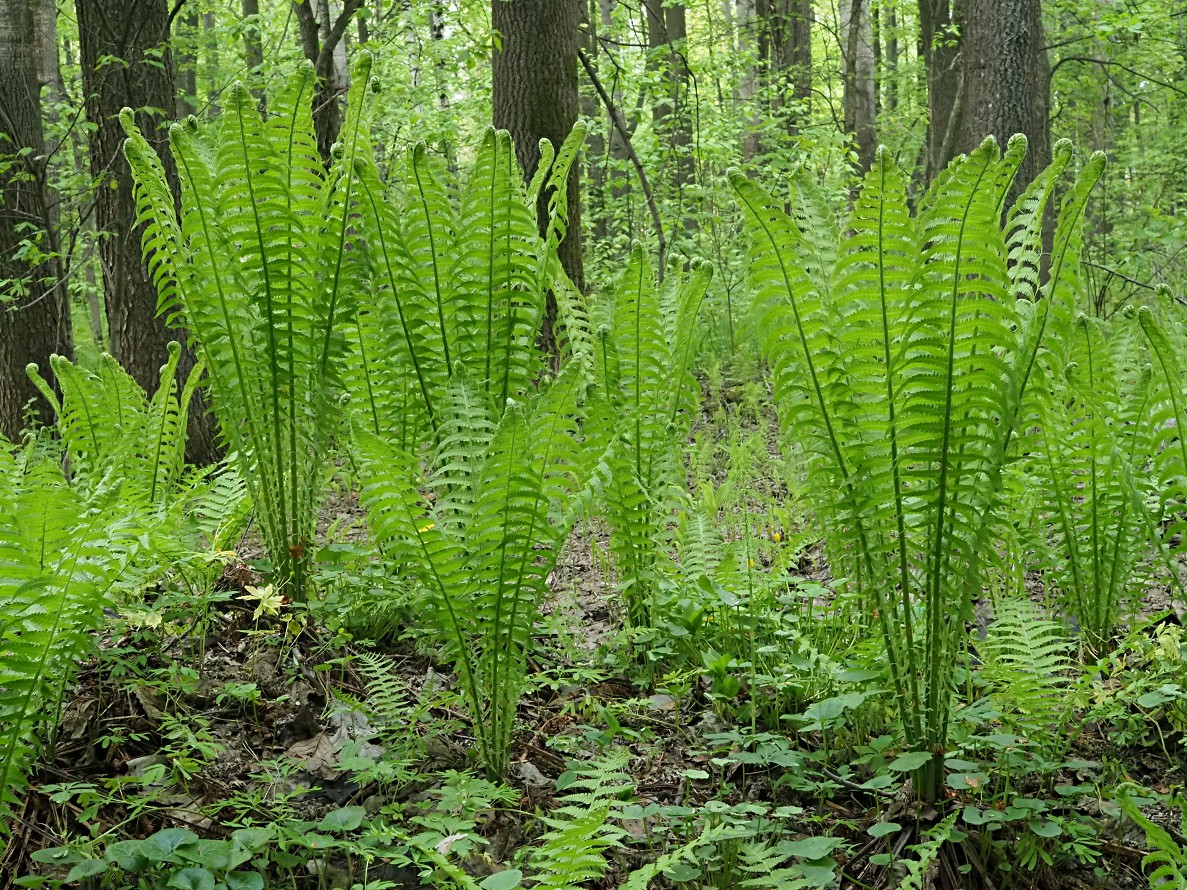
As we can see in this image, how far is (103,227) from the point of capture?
16.1 feet

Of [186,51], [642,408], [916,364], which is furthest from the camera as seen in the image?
[186,51]

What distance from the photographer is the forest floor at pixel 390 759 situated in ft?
5.80

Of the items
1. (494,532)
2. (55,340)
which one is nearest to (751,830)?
(494,532)

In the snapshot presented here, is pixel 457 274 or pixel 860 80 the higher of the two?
pixel 860 80

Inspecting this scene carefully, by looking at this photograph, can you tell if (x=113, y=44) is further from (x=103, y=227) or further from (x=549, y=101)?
(x=549, y=101)

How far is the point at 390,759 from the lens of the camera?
1.97 metres

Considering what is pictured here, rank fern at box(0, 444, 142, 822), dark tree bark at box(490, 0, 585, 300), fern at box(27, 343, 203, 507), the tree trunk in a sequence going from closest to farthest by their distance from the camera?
fern at box(0, 444, 142, 822), fern at box(27, 343, 203, 507), dark tree bark at box(490, 0, 585, 300), the tree trunk

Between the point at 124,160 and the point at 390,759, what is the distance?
13.7ft

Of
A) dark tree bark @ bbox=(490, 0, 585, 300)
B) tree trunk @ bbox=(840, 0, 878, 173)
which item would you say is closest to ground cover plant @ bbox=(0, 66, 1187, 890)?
dark tree bark @ bbox=(490, 0, 585, 300)

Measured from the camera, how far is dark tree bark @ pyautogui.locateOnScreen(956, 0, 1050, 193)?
5.83m

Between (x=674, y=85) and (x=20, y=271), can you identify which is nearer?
(x=20, y=271)

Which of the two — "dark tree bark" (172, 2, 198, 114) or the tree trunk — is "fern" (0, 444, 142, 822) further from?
the tree trunk

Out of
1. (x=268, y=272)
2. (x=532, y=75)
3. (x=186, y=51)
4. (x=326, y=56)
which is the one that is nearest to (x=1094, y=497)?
(x=268, y=272)

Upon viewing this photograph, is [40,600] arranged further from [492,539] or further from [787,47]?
[787,47]
